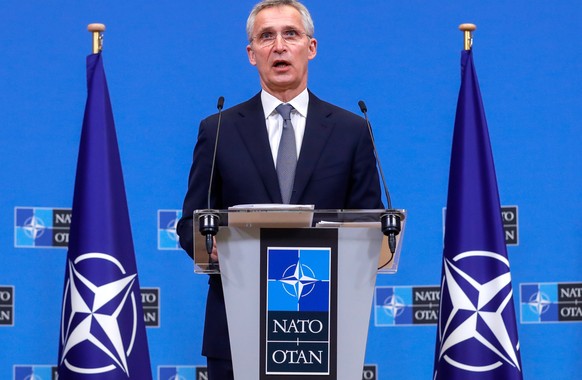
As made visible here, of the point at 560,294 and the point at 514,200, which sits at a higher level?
the point at 514,200

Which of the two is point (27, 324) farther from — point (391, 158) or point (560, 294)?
point (560, 294)

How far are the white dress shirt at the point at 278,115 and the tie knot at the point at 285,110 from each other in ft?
0.04

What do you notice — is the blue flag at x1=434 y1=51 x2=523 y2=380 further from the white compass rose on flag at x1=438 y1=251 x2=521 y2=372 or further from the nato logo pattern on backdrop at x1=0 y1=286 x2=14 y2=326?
the nato logo pattern on backdrop at x1=0 y1=286 x2=14 y2=326

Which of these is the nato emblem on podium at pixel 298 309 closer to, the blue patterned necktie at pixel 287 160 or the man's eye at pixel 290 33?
the blue patterned necktie at pixel 287 160

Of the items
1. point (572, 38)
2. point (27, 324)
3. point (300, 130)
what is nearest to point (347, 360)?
point (300, 130)

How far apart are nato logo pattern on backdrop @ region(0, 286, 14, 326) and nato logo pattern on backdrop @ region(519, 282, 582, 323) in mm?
1955

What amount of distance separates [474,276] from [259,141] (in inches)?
30.4

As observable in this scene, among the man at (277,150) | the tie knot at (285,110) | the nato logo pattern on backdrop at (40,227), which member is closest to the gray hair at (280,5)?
the man at (277,150)

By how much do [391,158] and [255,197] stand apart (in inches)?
45.9

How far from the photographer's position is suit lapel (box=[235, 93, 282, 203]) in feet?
9.37

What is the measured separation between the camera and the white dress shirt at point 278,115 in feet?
9.83

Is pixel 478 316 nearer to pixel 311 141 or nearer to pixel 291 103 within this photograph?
pixel 311 141

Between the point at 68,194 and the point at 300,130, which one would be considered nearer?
the point at 300,130

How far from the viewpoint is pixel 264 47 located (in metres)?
3.04
